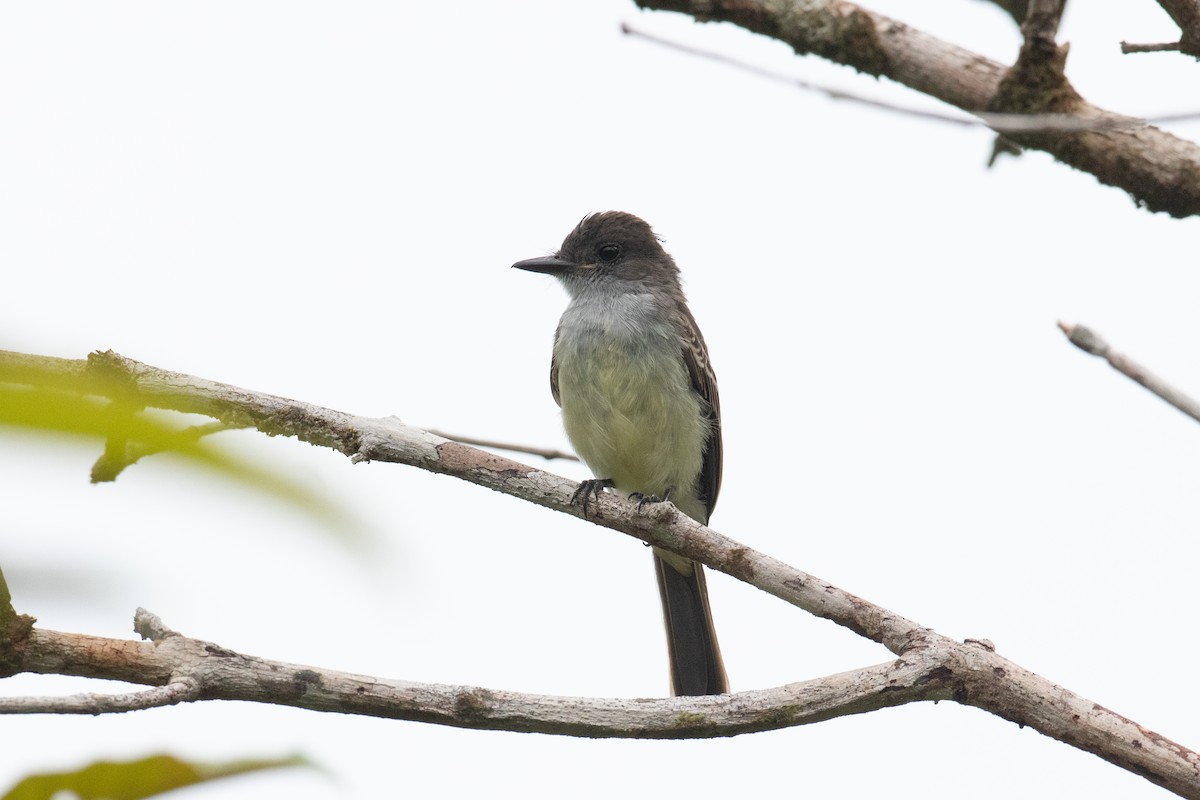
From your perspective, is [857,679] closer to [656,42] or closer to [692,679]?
[656,42]

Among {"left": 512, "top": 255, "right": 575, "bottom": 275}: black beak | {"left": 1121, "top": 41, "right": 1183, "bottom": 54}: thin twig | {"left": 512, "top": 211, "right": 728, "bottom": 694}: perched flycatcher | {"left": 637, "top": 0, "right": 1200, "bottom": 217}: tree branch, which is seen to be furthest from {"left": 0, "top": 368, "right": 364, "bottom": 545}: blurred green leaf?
{"left": 512, "top": 255, "right": 575, "bottom": 275}: black beak

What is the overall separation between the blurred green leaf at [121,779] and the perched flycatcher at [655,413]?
4.87 m

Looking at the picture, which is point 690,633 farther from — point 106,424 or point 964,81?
point 106,424

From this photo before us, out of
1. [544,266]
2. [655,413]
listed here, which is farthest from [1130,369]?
[544,266]

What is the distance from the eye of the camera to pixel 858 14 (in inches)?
179

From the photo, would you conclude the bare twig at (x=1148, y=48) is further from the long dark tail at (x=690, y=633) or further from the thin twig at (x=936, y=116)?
the long dark tail at (x=690, y=633)

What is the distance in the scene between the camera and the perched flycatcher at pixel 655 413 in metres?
6.59

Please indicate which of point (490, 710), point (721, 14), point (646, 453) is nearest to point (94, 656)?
point (490, 710)

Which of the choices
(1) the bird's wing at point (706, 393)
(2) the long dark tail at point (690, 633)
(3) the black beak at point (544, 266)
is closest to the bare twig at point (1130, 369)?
(1) the bird's wing at point (706, 393)

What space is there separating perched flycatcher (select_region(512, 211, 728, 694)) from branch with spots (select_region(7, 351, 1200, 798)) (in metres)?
2.45

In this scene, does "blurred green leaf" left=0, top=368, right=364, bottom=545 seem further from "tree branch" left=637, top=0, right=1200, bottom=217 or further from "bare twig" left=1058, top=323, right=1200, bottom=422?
"tree branch" left=637, top=0, right=1200, bottom=217

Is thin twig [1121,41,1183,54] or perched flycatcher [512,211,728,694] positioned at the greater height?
thin twig [1121,41,1183,54]

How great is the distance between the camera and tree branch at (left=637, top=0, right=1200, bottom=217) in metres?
4.07

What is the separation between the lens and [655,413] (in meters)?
6.59
